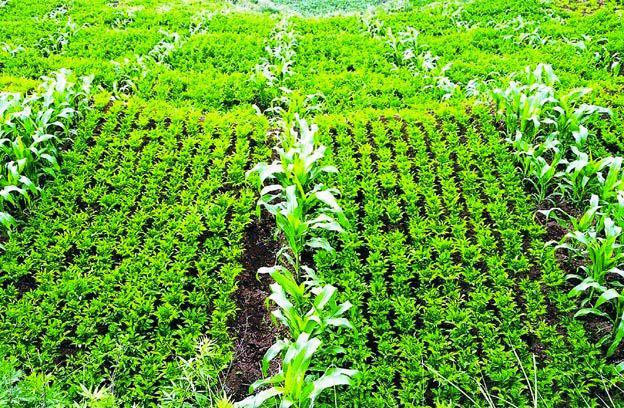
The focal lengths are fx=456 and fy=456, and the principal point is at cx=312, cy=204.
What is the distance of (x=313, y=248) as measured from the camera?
4.21m

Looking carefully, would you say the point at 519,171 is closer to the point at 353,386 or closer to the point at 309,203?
the point at 309,203

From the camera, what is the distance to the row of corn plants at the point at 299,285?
273cm

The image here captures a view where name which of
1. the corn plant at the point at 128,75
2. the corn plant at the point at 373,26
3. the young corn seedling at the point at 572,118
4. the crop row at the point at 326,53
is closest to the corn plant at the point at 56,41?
the crop row at the point at 326,53

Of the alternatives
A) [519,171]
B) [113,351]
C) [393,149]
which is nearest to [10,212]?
[113,351]

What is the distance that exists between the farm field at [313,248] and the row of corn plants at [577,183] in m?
0.02

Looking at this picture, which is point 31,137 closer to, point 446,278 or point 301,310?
point 301,310

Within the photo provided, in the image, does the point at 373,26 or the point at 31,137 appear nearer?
the point at 31,137

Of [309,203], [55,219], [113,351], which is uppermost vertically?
[309,203]

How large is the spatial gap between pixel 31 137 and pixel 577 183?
221 inches

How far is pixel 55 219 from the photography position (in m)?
4.39

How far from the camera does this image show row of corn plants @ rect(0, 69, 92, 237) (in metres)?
4.36

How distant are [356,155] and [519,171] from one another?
1.77m

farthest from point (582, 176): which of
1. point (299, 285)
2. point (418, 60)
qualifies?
point (418, 60)

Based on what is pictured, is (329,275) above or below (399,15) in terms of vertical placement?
below
